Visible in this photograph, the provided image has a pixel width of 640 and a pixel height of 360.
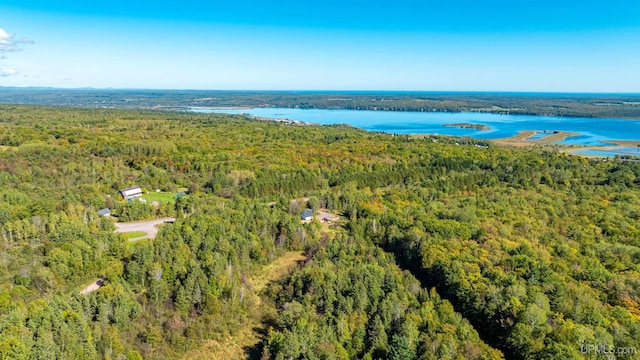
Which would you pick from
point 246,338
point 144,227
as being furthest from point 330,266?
point 144,227

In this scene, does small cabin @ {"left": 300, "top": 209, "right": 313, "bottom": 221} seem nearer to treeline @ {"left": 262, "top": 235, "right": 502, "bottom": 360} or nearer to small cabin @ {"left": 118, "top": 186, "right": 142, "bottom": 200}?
treeline @ {"left": 262, "top": 235, "right": 502, "bottom": 360}

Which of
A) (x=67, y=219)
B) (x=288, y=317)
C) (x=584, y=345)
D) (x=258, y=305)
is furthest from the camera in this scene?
(x=67, y=219)

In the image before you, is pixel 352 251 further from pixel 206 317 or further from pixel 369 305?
pixel 206 317

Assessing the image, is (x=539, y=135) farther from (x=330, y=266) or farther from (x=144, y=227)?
(x=144, y=227)

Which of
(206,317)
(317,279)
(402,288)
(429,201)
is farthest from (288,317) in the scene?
(429,201)

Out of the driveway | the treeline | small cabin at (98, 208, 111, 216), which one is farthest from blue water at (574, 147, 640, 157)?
small cabin at (98, 208, 111, 216)
